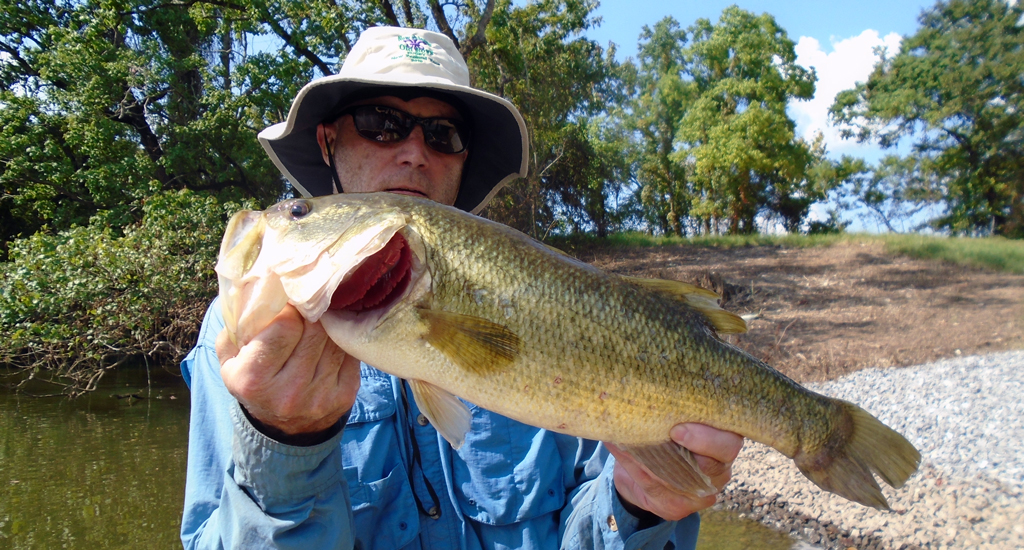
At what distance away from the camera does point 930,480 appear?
6.19 metres

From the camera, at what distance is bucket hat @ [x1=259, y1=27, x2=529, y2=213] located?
2.64 meters

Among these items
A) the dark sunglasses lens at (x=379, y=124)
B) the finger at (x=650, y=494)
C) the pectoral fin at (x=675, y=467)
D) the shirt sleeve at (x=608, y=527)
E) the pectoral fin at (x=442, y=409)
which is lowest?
the shirt sleeve at (x=608, y=527)

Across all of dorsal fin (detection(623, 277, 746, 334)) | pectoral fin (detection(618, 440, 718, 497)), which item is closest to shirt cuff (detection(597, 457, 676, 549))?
pectoral fin (detection(618, 440, 718, 497))

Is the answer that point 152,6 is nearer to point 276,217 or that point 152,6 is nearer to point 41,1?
point 41,1

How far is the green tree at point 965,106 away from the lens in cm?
2345

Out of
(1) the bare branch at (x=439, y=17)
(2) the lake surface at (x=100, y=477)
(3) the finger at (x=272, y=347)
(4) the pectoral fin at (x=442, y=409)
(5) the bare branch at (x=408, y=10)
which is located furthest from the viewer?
(5) the bare branch at (x=408, y=10)

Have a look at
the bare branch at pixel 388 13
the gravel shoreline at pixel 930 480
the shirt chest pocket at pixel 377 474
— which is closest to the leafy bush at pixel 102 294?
the bare branch at pixel 388 13

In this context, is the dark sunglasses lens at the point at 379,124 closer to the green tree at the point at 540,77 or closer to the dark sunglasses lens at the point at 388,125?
the dark sunglasses lens at the point at 388,125

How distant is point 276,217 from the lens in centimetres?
174

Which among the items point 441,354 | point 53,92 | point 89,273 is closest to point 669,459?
point 441,354

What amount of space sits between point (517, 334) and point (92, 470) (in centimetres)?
892

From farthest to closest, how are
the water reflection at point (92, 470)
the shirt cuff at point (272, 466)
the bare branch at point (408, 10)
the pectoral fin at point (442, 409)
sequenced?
the bare branch at point (408, 10) → the water reflection at point (92, 470) → the pectoral fin at point (442, 409) → the shirt cuff at point (272, 466)

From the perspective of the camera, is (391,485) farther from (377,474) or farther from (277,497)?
(277,497)

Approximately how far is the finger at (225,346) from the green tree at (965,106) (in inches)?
1203
